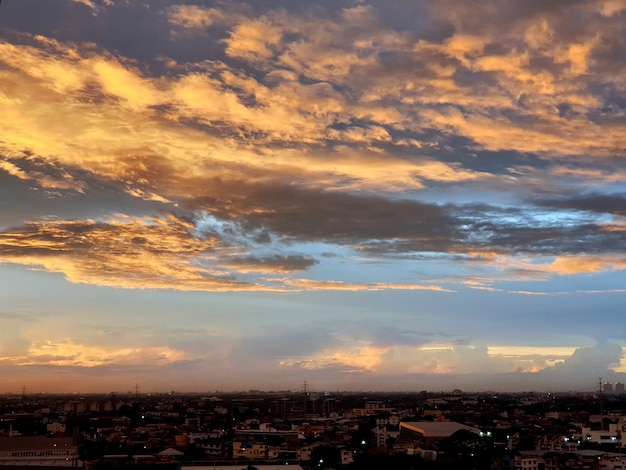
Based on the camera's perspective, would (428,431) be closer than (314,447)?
No

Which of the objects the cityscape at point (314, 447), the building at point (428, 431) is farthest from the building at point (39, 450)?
the building at point (428, 431)

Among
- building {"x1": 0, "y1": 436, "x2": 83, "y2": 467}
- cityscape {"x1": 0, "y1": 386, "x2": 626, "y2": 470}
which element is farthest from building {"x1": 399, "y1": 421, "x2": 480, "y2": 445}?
Answer: building {"x1": 0, "y1": 436, "x2": 83, "y2": 467}

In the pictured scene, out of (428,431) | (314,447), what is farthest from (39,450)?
(428,431)

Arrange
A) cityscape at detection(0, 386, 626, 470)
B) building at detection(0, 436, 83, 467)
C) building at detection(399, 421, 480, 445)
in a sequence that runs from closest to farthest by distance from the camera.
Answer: cityscape at detection(0, 386, 626, 470), building at detection(0, 436, 83, 467), building at detection(399, 421, 480, 445)

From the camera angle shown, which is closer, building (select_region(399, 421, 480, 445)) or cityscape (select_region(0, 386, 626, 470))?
cityscape (select_region(0, 386, 626, 470))

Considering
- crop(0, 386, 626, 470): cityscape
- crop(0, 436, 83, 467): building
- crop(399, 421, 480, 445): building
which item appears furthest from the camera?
crop(399, 421, 480, 445): building

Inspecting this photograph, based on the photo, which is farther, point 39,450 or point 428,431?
point 428,431

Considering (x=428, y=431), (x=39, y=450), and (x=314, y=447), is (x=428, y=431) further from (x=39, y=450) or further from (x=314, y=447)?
(x=39, y=450)

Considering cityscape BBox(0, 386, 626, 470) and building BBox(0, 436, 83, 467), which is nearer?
cityscape BBox(0, 386, 626, 470)

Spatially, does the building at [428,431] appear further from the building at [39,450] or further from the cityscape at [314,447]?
the building at [39,450]

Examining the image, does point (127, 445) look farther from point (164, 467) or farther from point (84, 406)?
point (84, 406)

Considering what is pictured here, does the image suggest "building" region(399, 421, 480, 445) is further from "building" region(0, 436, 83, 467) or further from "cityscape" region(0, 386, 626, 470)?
"building" region(0, 436, 83, 467)
